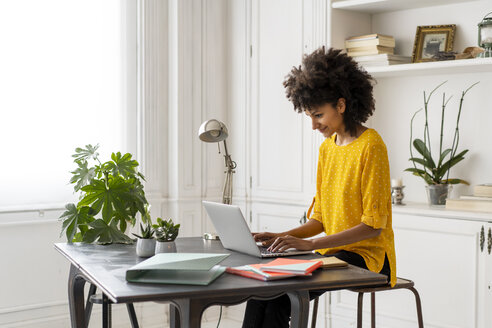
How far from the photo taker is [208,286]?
6.39 feet

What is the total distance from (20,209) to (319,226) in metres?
1.72

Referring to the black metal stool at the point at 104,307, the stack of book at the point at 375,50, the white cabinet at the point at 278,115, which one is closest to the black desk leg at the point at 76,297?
the black metal stool at the point at 104,307

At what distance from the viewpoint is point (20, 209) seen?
3.68m

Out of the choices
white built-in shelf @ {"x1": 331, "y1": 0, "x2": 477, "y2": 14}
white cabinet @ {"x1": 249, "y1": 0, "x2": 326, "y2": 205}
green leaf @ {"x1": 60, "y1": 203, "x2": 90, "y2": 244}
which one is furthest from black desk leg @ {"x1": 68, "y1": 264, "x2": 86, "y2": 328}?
white built-in shelf @ {"x1": 331, "y1": 0, "x2": 477, "y2": 14}

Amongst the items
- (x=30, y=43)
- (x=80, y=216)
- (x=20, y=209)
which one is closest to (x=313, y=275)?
(x=80, y=216)

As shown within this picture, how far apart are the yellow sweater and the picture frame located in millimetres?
1059

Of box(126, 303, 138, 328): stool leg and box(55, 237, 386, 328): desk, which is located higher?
box(55, 237, 386, 328): desk

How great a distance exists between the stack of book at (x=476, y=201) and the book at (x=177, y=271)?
5.63 ft

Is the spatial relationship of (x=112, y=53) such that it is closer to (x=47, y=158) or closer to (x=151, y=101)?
(x=151, y=101)

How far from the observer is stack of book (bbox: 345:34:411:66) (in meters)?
3.65

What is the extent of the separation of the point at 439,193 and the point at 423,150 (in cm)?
27

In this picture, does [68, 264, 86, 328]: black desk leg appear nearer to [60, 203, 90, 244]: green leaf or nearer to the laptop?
[60, 203, 90, 244]: green leaf

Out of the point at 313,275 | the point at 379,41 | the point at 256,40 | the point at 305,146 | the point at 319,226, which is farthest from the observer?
the point at 256,40

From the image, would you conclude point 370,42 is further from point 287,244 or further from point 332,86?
point 287,244
